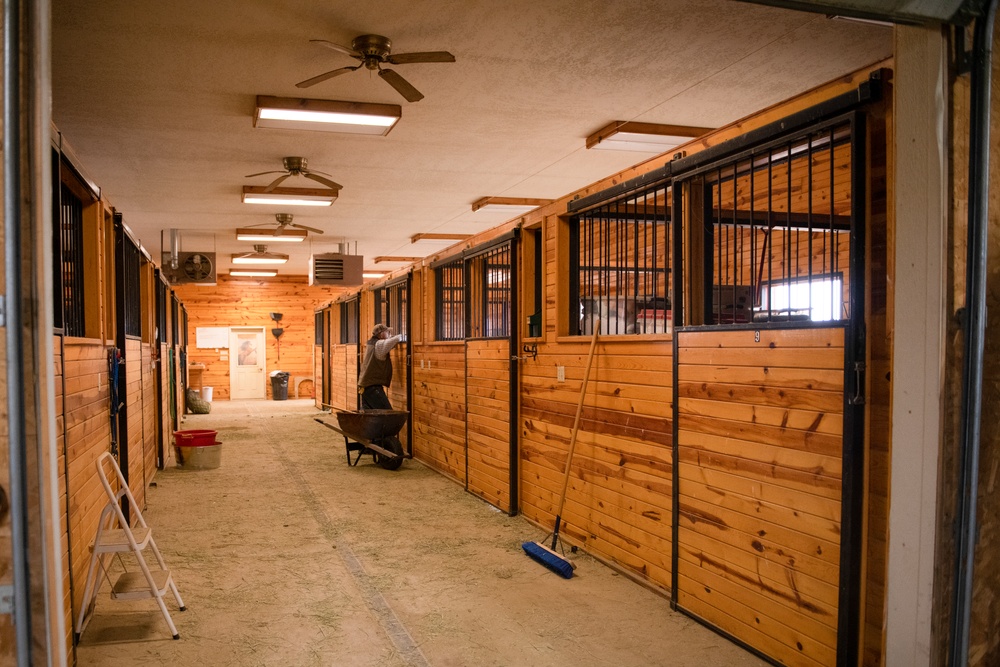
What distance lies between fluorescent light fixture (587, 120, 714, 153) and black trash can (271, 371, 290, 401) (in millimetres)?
13212

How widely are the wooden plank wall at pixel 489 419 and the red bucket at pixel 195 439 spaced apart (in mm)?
3204

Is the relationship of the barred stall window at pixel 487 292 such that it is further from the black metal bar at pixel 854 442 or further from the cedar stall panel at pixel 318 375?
the cedar stall panel at pixel 318 375

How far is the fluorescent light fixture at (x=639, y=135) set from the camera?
620cm

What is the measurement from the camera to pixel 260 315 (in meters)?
18.7

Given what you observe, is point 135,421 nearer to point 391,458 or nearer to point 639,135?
point 391,458

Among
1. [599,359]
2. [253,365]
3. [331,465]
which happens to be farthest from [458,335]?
[253,365]

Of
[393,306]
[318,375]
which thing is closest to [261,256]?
[393,306]

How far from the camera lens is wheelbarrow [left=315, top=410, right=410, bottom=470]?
746 cm

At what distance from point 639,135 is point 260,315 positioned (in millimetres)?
14530

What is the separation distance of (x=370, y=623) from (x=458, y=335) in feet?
15.6

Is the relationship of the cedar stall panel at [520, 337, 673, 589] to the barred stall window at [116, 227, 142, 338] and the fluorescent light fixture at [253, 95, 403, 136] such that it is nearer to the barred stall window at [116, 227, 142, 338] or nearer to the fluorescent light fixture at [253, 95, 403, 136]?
the fluorescent light fixture at [253, 95, 403, 136]

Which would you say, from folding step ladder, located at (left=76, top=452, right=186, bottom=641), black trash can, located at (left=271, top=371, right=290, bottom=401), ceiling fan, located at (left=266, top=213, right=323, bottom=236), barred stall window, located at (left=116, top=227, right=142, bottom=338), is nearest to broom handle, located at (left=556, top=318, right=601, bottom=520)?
folding step ladder, located at (left=76, top=452, right=186, bottom=641)

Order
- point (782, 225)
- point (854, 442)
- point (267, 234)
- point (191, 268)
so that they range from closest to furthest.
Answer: point (854, 442) < point (782, 225) < point (267, 234) < point (191, 268)

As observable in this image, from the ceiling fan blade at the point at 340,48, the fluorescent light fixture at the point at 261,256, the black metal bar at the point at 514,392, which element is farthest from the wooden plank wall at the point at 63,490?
the fluorescent light fixture at the point at 261,256
